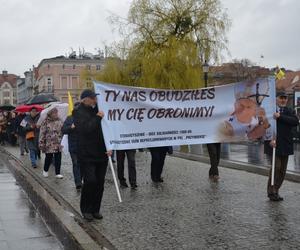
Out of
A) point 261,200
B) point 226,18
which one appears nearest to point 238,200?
point 261,200

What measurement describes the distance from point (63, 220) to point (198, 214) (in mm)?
1936

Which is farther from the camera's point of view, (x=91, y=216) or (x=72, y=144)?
(x=72, y=144)

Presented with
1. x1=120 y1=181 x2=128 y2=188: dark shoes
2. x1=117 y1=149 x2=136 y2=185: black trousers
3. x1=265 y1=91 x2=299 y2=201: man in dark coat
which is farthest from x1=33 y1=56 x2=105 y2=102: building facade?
x1=265 y1=91 x2=299 y2=201: man in dark coat

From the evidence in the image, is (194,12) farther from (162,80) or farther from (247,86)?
(247,86)

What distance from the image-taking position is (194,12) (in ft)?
128

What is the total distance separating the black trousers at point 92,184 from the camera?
7.54 meters

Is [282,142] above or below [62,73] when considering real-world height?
below

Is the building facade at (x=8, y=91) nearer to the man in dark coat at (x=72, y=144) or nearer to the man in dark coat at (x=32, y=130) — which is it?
the man in dark coat at (x=32, y=130)

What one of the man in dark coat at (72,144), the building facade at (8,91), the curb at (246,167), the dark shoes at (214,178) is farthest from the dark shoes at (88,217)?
the building facade at (8,91)

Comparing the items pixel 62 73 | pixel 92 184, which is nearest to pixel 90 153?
pixel 92 184

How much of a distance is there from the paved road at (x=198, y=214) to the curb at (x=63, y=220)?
0.49 feet

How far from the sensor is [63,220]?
7586mm

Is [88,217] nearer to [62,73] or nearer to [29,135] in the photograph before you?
[29,135]

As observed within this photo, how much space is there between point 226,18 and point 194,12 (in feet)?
7.73
